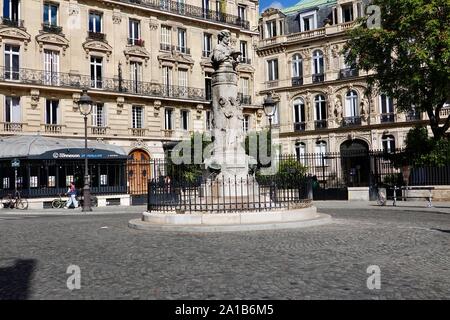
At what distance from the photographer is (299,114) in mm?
44375

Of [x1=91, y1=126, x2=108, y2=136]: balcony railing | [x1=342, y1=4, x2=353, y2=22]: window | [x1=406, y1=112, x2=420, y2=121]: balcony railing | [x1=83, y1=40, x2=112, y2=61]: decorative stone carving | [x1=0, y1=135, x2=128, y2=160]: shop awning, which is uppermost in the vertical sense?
[x1=342, y1=4, x2=353, y2=22]: window

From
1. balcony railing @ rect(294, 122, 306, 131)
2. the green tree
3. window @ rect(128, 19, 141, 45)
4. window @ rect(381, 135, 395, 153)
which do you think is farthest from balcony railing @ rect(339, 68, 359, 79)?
window @ rect(128, 19, 141, 45)

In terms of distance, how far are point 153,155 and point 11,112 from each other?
33.5ft

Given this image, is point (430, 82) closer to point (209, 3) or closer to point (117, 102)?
point (117, 102)

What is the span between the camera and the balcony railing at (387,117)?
39094mm

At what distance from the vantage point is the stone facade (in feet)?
104

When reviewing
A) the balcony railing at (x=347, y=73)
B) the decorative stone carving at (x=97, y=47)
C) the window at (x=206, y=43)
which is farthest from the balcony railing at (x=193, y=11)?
the balcony railing at (x=347, y=73)

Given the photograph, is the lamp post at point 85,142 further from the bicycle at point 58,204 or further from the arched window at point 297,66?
the arched window at point 297,66

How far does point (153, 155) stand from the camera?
3688 centimetres

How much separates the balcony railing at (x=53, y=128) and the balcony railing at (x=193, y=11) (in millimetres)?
10673

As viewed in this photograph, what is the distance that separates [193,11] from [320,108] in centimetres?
1356

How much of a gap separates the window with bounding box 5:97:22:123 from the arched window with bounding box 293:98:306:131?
23307mm

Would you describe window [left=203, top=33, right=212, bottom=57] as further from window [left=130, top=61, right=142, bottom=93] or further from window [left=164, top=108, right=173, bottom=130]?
window [left=130, top=61, right=142, bottom=93]
